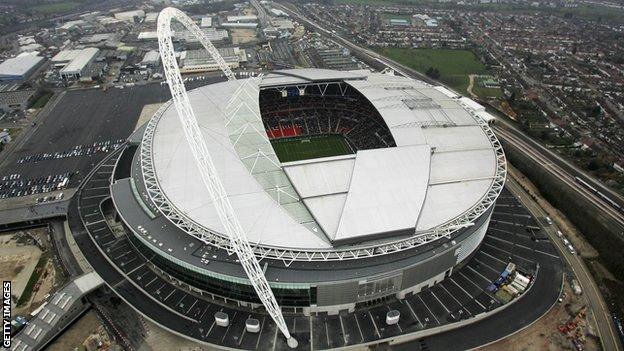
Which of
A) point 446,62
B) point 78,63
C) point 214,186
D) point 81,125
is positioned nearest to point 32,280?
point 214,186

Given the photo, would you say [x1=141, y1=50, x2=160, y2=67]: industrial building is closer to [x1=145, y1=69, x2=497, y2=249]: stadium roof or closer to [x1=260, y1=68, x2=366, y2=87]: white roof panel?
[x1=260, y1=68, x2=366, y2=87]: white roof panel

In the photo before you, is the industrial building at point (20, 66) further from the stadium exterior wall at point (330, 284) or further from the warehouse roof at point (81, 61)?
the stadium exterior wall at point (330, 284)

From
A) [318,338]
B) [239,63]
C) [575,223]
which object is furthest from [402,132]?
[239,63]

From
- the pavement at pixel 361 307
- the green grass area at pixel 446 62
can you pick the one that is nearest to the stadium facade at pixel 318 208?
the pavement at pixel 361 307

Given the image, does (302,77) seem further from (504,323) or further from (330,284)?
(504,323)

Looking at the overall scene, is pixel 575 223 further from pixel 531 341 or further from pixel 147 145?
pixel 147 145
